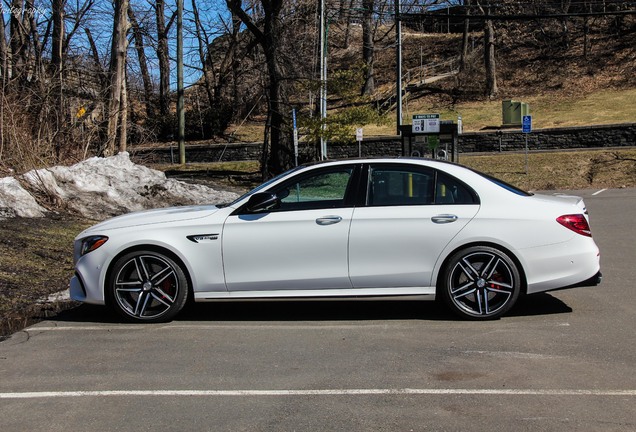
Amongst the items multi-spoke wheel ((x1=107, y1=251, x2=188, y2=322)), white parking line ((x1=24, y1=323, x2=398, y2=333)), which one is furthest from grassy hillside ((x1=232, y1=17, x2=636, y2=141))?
multi-spoke wheel ((x1=107, y1=251, x2=188, y2=322))

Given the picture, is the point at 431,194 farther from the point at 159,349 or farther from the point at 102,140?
the point at 102,140

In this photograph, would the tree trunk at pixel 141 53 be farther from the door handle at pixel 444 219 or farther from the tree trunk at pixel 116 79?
the door handle at pixel 444 219

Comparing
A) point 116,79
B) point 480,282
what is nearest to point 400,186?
point 480,282

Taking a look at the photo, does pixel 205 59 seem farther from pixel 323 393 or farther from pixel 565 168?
pixel 323 393

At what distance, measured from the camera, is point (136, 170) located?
55.6 feet

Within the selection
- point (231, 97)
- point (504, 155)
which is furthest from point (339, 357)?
point (231, 97)

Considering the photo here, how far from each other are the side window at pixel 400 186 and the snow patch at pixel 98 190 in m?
7.63

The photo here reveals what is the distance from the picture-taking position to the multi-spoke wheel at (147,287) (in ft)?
22.0

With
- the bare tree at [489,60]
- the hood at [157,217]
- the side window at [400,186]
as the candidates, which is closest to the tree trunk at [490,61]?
the bare tree at [489,60]

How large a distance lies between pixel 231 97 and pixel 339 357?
144 ft

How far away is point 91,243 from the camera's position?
22.4ft

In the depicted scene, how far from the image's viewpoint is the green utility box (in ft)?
131

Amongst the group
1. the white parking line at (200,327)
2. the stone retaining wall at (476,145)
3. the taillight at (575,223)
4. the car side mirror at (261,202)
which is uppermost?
the stone retaining wall at (476,145)

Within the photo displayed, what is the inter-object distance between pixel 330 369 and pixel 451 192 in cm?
235
